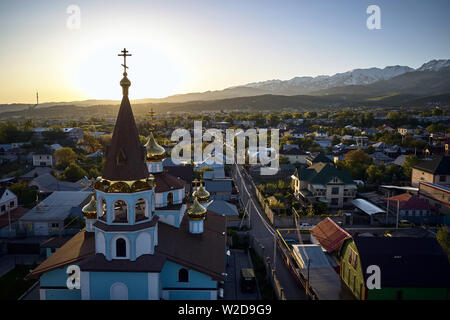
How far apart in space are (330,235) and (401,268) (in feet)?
18.3

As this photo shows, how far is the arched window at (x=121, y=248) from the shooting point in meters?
11.4

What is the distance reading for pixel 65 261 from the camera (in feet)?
40.0

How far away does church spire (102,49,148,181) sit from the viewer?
11180mm

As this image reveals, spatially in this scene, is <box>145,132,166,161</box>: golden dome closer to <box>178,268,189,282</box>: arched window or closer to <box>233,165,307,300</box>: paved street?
<box>178,268,189,282</box>: arched window

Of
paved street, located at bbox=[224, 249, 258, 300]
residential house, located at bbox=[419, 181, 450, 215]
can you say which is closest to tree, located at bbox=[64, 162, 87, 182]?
paved street, located at bbox=[224, 249, 258, 300]

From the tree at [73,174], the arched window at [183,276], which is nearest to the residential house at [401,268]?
the arched window at [183,276]

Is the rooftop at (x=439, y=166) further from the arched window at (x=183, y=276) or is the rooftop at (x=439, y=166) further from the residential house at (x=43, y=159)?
the residential house at (x=43, y=159)

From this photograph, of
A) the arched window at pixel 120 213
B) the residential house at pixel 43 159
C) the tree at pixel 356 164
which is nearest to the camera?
the arched window at pixel 120 213

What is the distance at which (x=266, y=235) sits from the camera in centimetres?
2284

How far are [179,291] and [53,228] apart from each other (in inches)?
555

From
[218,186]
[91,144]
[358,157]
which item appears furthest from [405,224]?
[91,144]

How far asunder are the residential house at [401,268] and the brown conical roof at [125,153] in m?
10.2

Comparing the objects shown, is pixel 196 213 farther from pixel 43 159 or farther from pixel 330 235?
pixel 43 159
